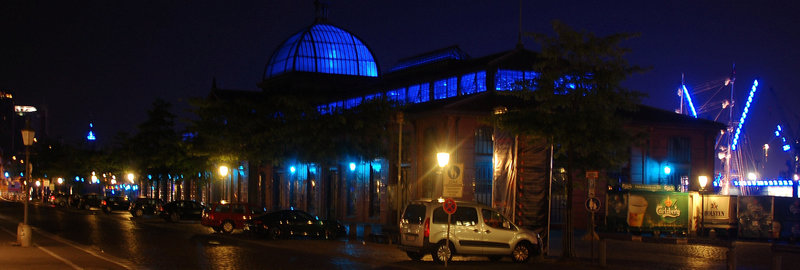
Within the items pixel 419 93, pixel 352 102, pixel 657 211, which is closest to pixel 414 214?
pixel 657 211

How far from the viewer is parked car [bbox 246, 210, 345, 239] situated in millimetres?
33938

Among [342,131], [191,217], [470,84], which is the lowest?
[191,217]

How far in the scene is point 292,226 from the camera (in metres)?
34.2

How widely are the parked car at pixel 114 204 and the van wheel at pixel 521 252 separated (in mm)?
46558

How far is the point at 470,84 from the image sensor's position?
48500 millimetres

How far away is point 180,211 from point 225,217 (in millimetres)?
12818

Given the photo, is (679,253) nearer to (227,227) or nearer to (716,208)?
(716,208)

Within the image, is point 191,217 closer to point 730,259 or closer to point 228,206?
point 228,206

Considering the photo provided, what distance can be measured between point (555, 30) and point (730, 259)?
8045 millimetres

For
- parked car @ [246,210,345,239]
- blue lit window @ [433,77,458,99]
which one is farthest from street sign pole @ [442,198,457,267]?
blue lit window @ [433,77,458,99]

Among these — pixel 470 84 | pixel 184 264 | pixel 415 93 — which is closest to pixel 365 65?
pixel 415 93

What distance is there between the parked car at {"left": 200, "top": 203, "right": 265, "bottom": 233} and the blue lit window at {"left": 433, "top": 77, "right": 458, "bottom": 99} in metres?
15.9

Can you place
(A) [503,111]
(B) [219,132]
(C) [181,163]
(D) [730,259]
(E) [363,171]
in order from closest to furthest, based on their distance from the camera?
(D) [730,259] → (A) [503,111] → (B) [219,132] → (E) [363,171] → (C) [181,163]

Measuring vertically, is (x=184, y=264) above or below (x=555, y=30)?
below
